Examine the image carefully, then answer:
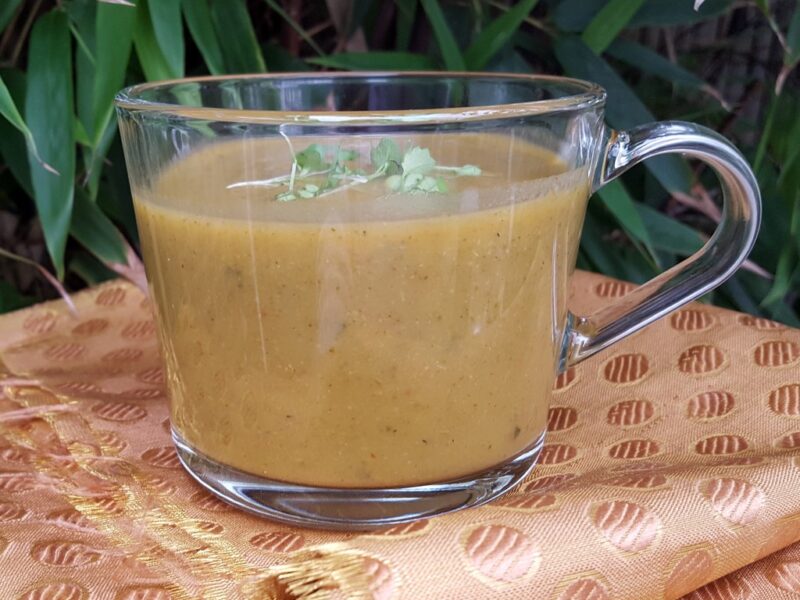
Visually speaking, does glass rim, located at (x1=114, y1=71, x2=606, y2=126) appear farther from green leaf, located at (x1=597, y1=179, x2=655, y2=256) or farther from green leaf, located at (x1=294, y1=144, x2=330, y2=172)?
green leaf, located at (x1=597, y1=179, x2=655, y2=256)

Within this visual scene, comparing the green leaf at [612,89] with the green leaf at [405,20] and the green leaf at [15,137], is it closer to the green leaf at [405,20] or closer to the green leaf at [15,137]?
the green leaf at [405,20]

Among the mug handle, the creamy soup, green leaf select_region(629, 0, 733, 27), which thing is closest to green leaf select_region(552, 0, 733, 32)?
green leaf select_region(629, 0, 733, 27)

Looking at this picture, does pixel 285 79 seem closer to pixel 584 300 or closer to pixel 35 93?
pixel 35 93

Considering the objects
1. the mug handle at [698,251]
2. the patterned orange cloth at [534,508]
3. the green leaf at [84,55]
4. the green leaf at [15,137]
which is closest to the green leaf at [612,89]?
the patterned orange cloth at [534,508]

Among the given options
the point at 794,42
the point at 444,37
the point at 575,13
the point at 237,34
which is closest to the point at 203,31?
the point at 237,34

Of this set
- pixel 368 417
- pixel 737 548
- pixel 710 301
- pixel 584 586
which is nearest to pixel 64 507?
pixel 368 417

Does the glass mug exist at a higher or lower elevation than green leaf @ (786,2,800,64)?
lower

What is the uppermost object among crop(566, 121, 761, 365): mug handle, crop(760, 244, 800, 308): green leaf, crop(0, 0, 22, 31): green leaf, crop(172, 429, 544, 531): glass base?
crop(0, 0, 22, 31): green leaf
